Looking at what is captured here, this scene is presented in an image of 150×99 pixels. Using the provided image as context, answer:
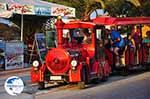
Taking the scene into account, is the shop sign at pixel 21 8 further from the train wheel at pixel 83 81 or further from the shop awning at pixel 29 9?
the train wheel at pixel 83 81

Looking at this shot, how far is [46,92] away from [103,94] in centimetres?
201

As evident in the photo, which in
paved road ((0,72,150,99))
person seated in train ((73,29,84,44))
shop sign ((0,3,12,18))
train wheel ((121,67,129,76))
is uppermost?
shop sign ((0,3,12,18))

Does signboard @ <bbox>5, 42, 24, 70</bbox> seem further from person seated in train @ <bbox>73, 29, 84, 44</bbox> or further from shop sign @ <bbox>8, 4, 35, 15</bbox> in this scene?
person seated in train @ <bbox>73, 29, 84, 44</bbox>

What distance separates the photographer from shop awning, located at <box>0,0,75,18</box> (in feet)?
81.6

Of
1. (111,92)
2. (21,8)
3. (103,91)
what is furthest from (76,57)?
(21,8)

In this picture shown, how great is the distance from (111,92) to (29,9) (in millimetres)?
10919

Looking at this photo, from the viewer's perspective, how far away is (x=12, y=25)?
29.6 metres

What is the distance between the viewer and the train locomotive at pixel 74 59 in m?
17.3

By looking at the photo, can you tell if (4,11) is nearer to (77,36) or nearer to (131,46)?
(131,46)

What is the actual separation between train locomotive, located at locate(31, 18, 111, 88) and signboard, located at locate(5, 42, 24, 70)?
19.1ft

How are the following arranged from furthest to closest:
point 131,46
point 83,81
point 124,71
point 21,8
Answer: point 21,8
point 131,46
point 124,71
point 83,81

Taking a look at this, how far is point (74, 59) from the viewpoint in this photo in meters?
17.4

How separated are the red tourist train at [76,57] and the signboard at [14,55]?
16.7ft

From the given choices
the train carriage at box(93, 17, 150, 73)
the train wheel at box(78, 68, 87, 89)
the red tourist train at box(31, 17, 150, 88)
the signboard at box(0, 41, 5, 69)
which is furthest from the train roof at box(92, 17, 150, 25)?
the train wheel at box(78, 68, 87, 89)
